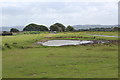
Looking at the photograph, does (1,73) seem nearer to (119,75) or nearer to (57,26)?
(119,75)

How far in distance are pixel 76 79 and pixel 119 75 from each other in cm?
279

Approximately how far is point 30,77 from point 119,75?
581 cm

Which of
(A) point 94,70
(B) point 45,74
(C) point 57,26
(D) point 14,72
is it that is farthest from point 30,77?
(C) point 57,26

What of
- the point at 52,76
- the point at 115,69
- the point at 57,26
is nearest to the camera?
the point at 52,76

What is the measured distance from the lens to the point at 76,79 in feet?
39.7

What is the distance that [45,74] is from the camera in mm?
13516

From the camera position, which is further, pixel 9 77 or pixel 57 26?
pixel 57 26

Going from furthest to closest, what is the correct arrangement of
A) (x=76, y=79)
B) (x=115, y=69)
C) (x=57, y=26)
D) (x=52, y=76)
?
(x=57, y=26) < (x=115, y=69) < (x=52, y=76) < (x=76, y=79)

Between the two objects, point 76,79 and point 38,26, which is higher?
point 38,26

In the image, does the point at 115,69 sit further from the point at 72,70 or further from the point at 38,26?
the point at 38,26

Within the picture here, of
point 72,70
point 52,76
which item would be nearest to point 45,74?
point 52,76

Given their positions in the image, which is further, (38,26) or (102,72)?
(38,26)

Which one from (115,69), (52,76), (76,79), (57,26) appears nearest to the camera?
(76,79)

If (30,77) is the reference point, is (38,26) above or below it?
above
